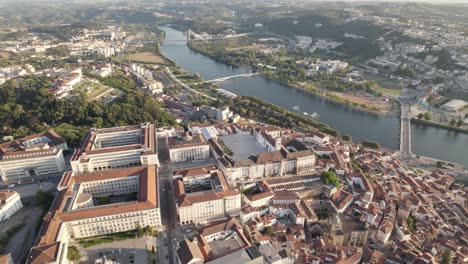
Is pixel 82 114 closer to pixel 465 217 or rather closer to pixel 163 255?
pixel 163 255

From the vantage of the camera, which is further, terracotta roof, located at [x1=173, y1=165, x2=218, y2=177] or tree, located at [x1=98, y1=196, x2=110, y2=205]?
terracotta roof, located at [x1=173, y1=165, x2=218, y2=177]

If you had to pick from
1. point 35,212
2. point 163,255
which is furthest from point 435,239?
point 35,212

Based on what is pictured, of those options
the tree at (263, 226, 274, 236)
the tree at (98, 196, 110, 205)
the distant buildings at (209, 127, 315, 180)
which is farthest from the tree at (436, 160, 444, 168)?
the tree at (98, 196, 110, 205)

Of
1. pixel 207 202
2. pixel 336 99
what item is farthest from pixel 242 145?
pixel 336 99

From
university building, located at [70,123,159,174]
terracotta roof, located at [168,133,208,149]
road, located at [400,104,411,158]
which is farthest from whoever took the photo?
road, located at [400,104,411,158]

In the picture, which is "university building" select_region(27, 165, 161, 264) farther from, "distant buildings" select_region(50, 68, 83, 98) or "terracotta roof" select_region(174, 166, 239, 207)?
"distant buildings" select_region(50, 68, 83, 98)

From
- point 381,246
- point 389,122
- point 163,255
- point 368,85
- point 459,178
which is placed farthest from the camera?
point 368,85
